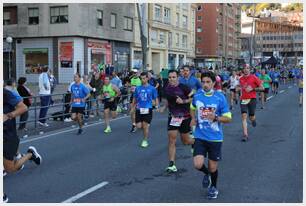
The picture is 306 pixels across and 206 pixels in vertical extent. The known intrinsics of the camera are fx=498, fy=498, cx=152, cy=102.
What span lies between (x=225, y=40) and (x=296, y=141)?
296 ft

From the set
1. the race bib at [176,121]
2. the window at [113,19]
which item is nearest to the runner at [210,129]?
the race bib at [176,121]

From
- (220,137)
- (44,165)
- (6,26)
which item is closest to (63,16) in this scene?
(6,26)

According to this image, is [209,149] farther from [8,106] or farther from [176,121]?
[8,106]

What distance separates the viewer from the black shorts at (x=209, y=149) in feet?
20.8

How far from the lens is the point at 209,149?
640cm

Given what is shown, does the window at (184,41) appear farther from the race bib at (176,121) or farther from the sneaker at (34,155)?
the sneaker at (34,155)

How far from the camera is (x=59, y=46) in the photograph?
Answer: 39156 millimetres

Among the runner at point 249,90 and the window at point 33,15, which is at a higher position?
the window at point 33,15

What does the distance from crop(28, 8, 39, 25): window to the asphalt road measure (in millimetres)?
29103

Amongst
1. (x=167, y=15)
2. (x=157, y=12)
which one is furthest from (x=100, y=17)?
(x=167, y=15)

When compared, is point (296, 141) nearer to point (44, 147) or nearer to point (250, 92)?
point (250, 92)

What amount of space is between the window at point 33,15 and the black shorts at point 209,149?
35.5m

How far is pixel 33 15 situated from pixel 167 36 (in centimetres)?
2016

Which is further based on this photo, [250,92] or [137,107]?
[250,92]
